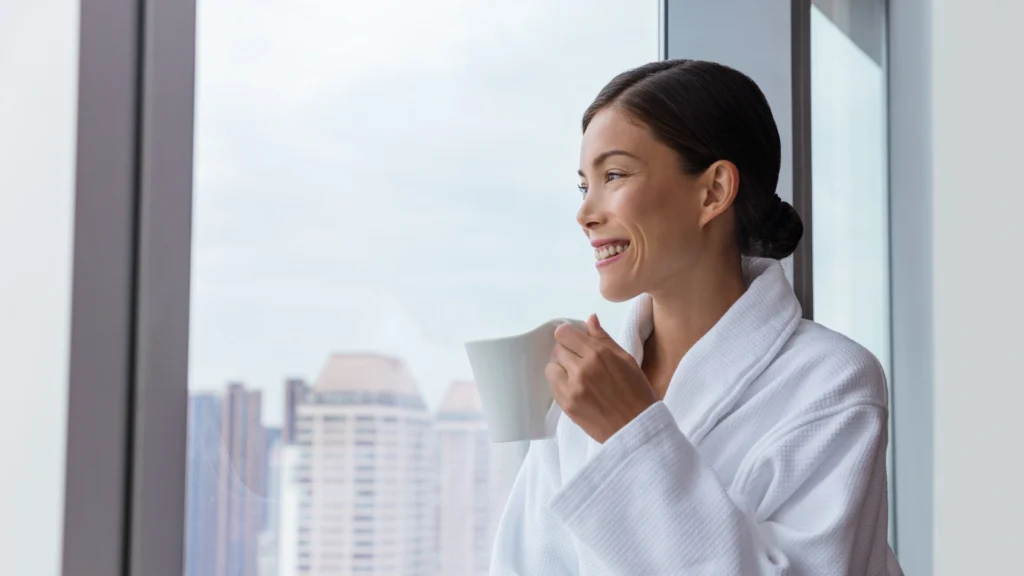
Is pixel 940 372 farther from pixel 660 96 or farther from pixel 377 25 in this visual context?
pixel 377 25

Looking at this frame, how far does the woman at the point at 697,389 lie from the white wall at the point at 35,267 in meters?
0.49

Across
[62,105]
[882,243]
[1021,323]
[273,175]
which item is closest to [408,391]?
[273,175]

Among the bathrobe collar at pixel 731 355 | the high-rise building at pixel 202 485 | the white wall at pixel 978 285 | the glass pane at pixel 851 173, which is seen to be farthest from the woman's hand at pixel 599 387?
the white wall at pixel 978 285

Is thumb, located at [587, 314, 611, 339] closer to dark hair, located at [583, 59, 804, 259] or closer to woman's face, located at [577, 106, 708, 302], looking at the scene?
woman's face, located at [577, 106, 708, 302]

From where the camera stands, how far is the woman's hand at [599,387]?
1044 millimetres

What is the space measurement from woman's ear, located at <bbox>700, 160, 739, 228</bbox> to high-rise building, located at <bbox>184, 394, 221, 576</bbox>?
0.63 metres

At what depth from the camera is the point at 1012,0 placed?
2.07 metres

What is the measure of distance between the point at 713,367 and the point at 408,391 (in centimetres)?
39

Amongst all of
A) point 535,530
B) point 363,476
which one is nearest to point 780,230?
point 535,530

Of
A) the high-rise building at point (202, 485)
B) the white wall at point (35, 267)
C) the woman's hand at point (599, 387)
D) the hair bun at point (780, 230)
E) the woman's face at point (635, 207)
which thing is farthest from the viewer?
the hair bun at point (780, 230)

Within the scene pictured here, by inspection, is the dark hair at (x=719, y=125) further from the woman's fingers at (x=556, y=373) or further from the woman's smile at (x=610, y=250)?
the woman's fingers at (x=556, y=373)

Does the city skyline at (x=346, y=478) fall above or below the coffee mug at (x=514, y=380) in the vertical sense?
below

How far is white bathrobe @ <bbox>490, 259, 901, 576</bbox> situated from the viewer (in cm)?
97

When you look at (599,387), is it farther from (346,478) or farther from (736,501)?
(346,478)
